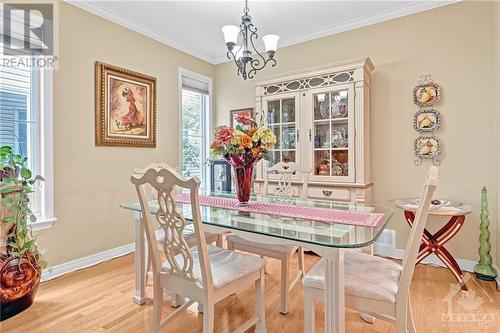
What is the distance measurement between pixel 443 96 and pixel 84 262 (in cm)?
391

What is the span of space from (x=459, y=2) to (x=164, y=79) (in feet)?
10.7

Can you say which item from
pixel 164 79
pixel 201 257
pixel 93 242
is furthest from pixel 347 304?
pixel 164 79

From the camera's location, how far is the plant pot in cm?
190

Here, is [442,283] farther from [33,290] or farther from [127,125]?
[127,125]

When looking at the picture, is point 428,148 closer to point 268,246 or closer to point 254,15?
point 268,246

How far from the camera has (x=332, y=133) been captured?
10.1 ft

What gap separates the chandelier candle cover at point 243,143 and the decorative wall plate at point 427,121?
1.78 m

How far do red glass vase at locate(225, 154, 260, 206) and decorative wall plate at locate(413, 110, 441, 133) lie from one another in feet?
6.19

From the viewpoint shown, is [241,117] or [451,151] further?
[451,151]

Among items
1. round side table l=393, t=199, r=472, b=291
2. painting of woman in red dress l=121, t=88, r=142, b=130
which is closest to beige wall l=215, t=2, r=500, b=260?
round side table l=393, t=199, r=472, b=291

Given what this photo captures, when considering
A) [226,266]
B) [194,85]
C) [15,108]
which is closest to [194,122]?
[194,85]

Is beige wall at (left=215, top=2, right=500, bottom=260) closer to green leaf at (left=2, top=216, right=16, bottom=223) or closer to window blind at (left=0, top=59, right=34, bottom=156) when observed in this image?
window blind at (left=0, top=59, right=34, bottom=156)

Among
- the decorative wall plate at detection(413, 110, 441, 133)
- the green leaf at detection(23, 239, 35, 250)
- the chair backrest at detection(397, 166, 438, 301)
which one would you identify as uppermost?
the decorative wall plate at detection(413, 110, 441, 133)

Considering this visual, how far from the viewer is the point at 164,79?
3600 millimetres
